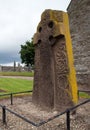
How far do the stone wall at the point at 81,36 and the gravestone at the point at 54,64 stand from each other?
21.4 feet

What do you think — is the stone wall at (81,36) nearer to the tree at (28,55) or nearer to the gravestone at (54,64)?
the gravestone at (54,64)

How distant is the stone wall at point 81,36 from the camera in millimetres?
15555

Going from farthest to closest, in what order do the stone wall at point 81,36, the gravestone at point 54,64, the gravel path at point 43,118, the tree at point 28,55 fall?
the tree at point 28,55
the stone wall at point 81,36
the gravestone at point 54,64
the gravel path at point 43,118

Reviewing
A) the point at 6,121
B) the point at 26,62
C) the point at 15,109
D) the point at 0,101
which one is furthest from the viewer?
the point at 26,62

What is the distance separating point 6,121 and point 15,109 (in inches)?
66.0

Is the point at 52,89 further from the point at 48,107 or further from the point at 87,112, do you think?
the point at 87,112

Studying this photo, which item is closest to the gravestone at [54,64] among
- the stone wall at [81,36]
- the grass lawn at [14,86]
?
the grass lawn at [14,86]

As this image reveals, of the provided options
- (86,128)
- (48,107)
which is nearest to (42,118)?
(48,107)

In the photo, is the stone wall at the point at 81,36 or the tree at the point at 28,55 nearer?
the stone wall at the point at 81,36

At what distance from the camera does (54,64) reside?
28.9ft

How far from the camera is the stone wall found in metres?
15.6

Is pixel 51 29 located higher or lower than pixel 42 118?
higher

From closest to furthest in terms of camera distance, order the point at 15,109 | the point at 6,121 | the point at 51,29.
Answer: the point at 6,121
the point at 51,29
the point at 15,109

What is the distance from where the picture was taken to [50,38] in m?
8.87
